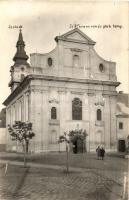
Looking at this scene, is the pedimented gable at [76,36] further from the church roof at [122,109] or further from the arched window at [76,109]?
the church roof at [122,109]

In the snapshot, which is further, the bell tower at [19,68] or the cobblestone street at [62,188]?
the bell tower at [19,68]

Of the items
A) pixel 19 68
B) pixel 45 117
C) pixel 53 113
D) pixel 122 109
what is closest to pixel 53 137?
pixel 45 117

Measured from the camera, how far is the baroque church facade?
24906mm

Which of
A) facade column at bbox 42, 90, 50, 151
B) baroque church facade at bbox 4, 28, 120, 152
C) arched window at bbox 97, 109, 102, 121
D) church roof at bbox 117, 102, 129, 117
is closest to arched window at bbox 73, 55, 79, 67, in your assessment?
baroque church facade at bbox 4, 28, 120, 152

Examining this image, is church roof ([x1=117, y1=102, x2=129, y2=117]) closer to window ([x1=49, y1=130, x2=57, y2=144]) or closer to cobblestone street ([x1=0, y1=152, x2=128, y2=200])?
window ([x1=49, y1=130, x2=57, y2=144])

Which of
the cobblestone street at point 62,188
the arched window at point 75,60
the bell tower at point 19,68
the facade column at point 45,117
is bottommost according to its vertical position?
the cobblestone street at point 62,188

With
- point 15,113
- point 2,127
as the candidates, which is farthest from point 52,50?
point 2,127

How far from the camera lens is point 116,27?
962cm

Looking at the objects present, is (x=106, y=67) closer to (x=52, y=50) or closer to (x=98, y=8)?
(x=52, y=50)

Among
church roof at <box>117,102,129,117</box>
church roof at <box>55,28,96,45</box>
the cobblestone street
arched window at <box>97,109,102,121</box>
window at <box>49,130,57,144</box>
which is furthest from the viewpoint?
church roof at <box>117,102,129,117</box>

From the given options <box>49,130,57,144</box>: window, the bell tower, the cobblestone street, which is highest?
the bell tower

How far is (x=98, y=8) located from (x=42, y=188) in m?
4.65

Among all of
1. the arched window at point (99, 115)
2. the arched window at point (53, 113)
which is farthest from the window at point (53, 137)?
the arched window at point (99, 115)

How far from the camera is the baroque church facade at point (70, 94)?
24.9m
